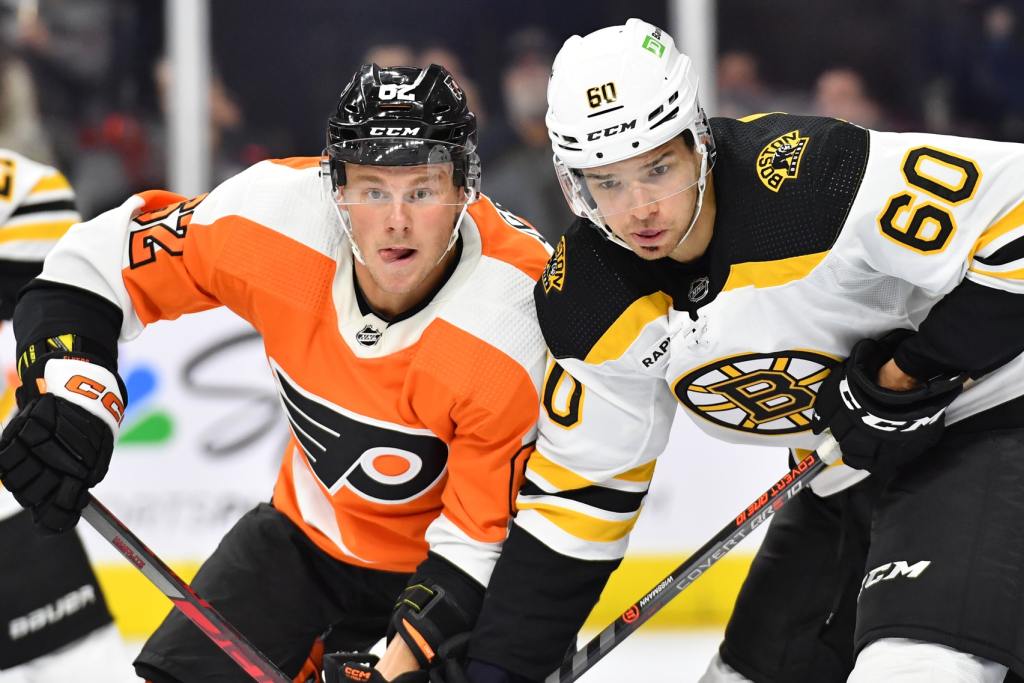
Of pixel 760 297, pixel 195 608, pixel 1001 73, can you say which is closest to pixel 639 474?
pixel 760 297

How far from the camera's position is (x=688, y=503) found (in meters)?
3.73

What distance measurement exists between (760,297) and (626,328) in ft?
0.72

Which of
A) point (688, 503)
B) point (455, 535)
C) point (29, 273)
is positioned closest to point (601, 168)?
point (455, 535)

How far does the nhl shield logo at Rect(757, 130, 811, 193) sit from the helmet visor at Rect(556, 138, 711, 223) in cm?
9

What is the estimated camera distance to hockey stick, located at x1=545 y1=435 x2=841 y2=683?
236cm

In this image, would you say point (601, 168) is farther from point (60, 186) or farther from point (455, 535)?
point (60, 186)

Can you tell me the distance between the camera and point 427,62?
4824 mm

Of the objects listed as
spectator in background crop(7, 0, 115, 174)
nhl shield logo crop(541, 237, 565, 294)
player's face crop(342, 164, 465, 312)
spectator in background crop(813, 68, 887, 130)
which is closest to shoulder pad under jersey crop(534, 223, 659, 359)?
nhl shield logo crop(541, 237, 565, 294)

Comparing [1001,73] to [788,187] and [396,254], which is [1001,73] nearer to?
[788,187]

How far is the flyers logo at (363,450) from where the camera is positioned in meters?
2.45

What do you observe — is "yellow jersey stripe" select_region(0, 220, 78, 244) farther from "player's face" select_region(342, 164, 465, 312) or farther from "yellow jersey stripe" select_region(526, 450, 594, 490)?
"yellow jersey stripe" select_region(526, 450, 594, 490)

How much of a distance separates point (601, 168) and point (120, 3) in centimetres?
321

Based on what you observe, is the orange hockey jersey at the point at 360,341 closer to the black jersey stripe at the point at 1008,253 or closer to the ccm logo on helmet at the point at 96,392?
the ccm logo on helmet at the point at 96,392

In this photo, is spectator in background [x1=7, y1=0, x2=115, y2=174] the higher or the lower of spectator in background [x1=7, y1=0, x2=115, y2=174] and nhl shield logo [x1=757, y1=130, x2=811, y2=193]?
the lower
